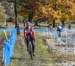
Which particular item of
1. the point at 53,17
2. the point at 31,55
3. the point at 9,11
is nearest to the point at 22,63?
the point at 31,55

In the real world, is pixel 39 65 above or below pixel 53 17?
above

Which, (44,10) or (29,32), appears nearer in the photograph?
(29,32)

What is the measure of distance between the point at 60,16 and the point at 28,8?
7474 millimetres

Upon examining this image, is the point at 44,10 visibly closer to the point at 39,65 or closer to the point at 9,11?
the point at 9,11

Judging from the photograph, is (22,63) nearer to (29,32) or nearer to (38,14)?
(29,32)

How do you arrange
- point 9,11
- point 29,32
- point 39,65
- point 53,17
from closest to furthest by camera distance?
point 39,65 < point 29,32 < point 53,17 < point 9,11

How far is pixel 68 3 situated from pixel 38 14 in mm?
6521

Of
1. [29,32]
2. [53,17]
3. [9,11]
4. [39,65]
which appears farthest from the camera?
[9,11]

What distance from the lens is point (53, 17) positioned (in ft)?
232

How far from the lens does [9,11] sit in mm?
116625

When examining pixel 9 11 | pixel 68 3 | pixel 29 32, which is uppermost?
pixel 29 32

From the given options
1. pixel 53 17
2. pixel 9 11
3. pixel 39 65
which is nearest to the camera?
pixel 39 65

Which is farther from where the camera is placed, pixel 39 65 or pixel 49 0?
pixel 49 0

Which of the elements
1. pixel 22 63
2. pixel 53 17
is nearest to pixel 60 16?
pixel 53 17
